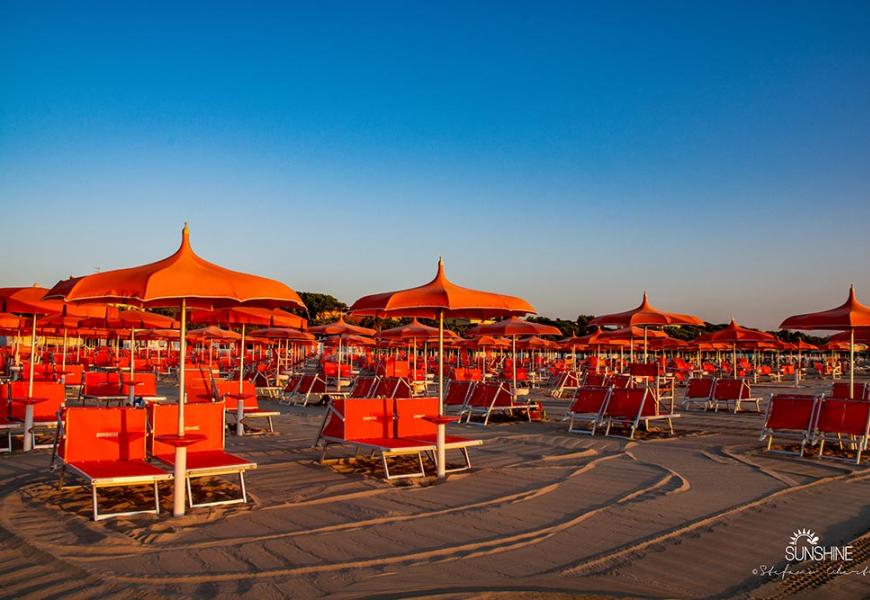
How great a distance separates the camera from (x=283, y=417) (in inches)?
563

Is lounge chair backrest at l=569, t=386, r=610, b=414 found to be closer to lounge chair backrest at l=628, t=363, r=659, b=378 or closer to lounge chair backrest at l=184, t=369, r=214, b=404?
lounge chair backrest at l=628, t=363, r=659, b=378

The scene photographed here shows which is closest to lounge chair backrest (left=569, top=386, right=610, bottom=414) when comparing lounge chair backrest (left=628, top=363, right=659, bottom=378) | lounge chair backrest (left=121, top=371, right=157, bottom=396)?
lounge chair backrest (left=628, top=363, right=659, bottom=378)

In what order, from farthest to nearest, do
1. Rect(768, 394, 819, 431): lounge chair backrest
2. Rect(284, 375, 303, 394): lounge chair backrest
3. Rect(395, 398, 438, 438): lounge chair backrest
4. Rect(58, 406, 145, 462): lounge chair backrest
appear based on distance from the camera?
Rect(284, 375, 303, 394): lounge chair backrest
Rect(768, 394, 819, 431): lounge chair backrest
Rect(395, 398, 438, 438): lounge chair backrest
Rect(58, 406, 145, 462): lounge chair backrest

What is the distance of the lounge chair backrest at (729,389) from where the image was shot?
53.7 ft

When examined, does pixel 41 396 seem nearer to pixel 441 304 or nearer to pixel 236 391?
pixel 236 391

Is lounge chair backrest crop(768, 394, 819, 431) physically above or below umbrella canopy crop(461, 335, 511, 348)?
below

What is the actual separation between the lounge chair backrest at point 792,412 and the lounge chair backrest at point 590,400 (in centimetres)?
260

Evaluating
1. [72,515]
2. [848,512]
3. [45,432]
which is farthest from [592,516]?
[45,432]

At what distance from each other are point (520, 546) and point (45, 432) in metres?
9.09

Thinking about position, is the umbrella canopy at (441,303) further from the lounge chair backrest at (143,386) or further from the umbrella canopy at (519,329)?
the lounge chair backrest at (143,386)

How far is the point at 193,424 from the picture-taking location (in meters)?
6.70

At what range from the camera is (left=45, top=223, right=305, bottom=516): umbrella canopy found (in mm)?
5531

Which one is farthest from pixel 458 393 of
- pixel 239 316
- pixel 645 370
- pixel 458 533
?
pixel 458 533

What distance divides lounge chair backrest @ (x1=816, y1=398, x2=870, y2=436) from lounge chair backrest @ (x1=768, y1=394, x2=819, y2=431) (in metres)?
0.13
